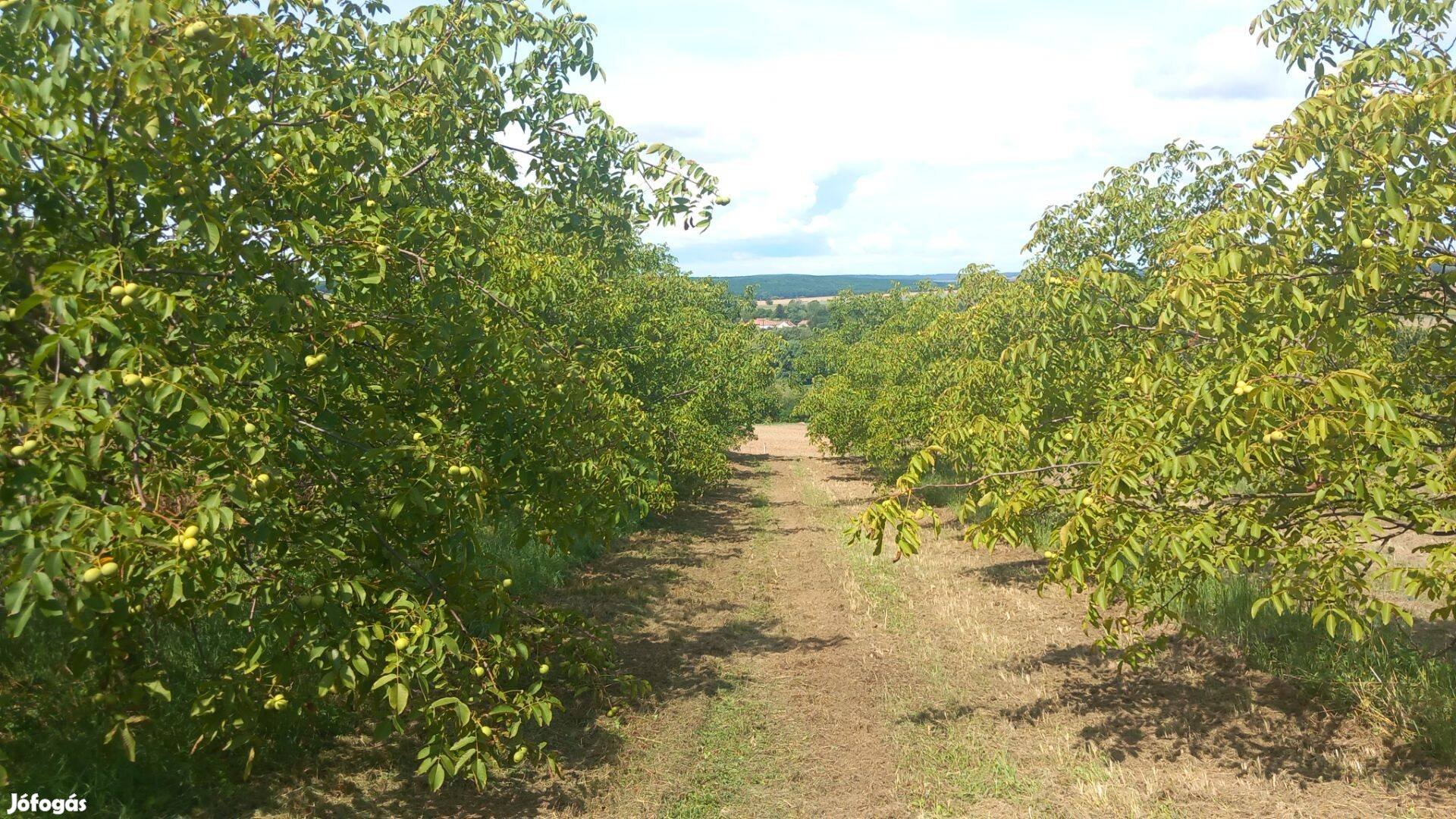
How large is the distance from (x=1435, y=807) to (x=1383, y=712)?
1.24 metres

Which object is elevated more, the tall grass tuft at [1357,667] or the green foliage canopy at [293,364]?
the green foliage canopy at [293,364]

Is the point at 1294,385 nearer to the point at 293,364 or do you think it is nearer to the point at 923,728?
the point at 923,728

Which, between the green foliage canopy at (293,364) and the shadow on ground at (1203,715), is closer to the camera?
the green foliage canopy at (293,364)

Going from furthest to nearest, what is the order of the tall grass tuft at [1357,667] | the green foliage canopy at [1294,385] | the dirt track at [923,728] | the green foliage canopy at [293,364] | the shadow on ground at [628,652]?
the tall grass tuft at [1357,667] < the dirt track at [923,728] < the shadow on ground at [628,652] < the green foliage canopy at [1294,385] < the green foliage canopy at [293,364]

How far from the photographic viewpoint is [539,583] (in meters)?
11.0

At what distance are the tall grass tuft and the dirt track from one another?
23 cm

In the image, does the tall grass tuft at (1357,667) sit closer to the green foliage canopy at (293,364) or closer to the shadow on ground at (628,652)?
the shadow on ground at (628,652)

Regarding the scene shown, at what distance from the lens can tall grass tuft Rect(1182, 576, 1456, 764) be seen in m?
6.01

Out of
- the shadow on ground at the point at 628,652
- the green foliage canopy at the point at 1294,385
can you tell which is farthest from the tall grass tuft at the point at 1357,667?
the shadow on ground at the point at 628,652

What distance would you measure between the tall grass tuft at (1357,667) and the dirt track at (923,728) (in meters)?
0.23

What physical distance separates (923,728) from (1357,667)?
3.44 metres

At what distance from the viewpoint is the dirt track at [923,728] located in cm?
550

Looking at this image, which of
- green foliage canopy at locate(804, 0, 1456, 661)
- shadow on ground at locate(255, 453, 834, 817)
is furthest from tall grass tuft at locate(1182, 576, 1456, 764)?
shadow on ground at locate(255, 453, 834, 817)

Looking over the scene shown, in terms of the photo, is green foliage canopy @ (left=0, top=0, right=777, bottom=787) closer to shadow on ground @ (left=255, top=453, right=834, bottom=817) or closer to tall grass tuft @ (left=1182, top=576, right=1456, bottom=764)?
shadow on ground @ (left=255, top=453, right=834, bottom=817)
